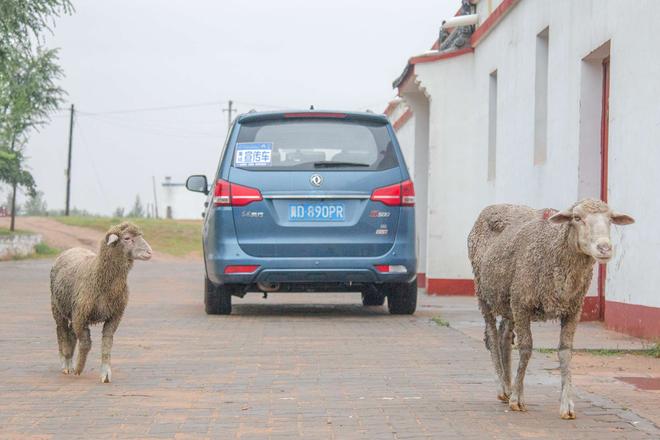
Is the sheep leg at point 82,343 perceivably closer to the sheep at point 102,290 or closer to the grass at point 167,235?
the sheep at point 102,290

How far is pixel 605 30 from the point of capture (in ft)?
44.3

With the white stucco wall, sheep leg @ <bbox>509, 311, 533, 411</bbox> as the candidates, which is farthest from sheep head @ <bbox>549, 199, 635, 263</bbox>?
the white stucco wall

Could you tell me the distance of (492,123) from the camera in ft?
67.3

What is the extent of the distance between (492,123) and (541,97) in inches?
133

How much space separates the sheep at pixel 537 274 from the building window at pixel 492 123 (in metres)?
12.3

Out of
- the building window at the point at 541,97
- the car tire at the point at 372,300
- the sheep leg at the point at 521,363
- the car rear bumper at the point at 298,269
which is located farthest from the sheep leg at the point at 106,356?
the building window at the point at 541,97

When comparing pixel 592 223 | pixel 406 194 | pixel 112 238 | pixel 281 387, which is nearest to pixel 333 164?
pixel 406 194

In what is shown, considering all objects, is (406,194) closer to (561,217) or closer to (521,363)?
(521,363)

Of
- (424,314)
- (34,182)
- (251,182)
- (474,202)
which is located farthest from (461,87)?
(34,182)

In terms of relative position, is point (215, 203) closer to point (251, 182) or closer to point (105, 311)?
point (251, 182)

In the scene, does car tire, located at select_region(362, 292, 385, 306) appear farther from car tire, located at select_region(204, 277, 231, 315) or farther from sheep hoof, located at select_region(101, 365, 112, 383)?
sheep hoof, located at select_region(101, 365, 112, 383)

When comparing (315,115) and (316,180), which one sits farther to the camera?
(315,115)

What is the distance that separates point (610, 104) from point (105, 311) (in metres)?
6.32

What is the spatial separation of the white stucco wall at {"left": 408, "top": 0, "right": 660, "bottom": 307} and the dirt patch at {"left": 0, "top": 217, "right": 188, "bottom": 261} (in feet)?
85.9
